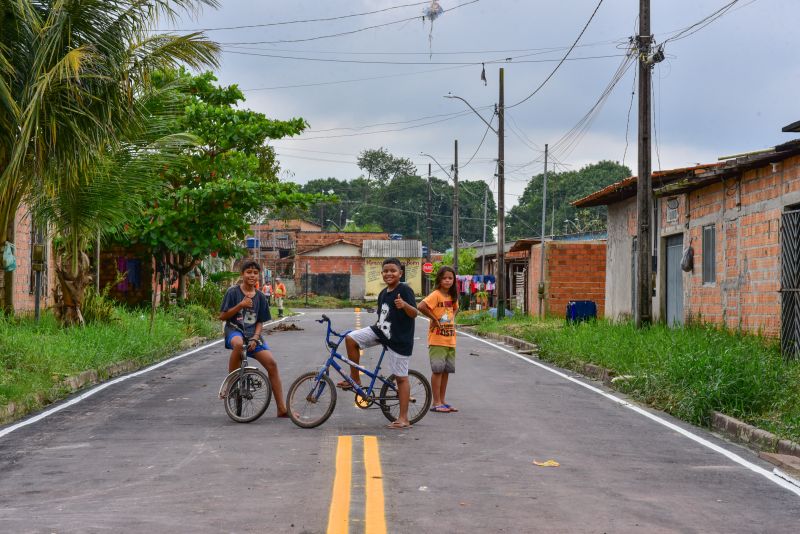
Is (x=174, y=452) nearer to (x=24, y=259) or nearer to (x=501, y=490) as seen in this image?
(x=501, y=490)

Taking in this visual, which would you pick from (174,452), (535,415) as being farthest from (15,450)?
(535,415)

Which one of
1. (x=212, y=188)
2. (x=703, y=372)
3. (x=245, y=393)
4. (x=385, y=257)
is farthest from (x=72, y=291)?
(x=385, y=257)

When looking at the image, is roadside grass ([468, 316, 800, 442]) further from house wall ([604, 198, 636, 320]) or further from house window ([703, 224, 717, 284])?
house wall ([604, 198, 636, 320])

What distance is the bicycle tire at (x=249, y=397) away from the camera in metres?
10.5

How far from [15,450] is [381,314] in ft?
11.9

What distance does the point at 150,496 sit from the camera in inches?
270

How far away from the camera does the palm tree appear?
12873 mm

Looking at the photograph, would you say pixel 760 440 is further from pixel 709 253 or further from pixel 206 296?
pixel 206 296

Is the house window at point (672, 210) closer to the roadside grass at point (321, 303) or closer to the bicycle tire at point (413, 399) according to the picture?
the bicycle tire at point (413, 399)

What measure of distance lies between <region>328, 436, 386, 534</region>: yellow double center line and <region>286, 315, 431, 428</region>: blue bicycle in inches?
34.5

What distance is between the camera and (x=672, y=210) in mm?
23281

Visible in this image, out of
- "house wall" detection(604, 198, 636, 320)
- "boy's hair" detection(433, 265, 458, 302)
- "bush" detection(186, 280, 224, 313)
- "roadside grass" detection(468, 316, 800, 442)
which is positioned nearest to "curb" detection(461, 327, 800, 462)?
"roadside grass" detection(468, 316, 800, 442)

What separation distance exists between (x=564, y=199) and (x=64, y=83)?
3165 inches

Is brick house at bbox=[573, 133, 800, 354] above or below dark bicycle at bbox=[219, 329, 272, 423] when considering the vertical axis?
above
